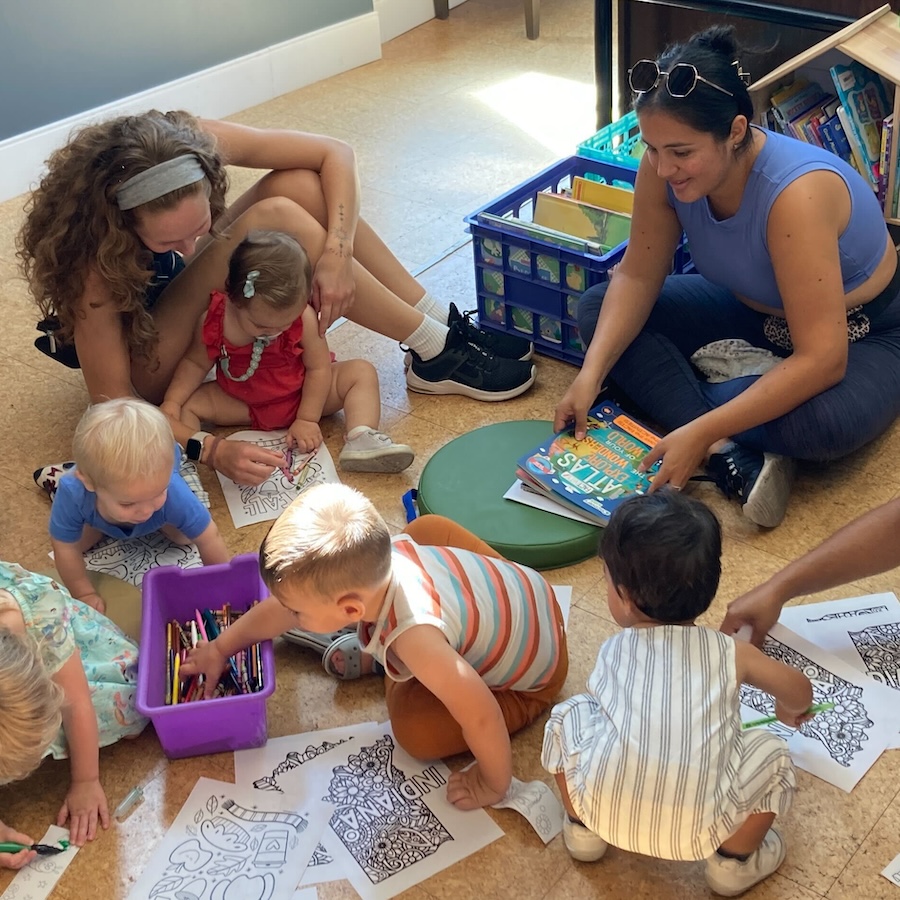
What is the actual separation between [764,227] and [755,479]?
440mm

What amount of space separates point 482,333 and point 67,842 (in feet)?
4.36

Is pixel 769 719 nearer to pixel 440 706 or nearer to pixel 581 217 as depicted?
pixel 440 706

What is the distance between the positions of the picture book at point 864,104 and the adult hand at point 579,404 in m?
0.88

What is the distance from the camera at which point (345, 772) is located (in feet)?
4.95

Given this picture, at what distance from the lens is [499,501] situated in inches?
74.9

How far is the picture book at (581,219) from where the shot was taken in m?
2.30

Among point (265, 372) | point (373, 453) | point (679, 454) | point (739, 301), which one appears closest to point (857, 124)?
point (739, 301)

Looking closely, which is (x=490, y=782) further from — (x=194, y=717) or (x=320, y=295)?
(x=320, y=295)

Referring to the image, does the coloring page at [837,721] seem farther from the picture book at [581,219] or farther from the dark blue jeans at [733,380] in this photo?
the picture book at [581,219]

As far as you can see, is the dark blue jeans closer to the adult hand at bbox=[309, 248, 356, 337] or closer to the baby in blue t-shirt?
the adult hand at bbox=[309, 248, 356, 337]

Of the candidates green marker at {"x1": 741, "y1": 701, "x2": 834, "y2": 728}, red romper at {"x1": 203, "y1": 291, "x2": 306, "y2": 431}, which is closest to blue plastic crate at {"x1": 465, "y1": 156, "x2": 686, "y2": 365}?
red romper at {"x1": 203, "y1": 291, "x2": 306, "y2": 431}

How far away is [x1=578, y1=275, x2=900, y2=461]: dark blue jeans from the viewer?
1.83m

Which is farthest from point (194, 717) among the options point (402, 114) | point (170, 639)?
point (402, 114)

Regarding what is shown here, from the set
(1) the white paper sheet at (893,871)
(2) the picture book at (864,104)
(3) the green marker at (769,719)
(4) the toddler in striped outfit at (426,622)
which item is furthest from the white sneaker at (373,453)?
(2) the picture book at (864,104)
